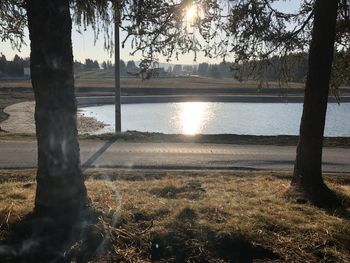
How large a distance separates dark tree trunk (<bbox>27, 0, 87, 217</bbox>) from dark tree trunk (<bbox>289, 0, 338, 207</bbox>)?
3.67 m

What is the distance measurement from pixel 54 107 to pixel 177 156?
32.1 feet

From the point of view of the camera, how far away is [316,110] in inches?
292

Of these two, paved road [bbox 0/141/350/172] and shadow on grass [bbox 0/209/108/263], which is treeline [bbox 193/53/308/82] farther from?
shadow on grass [bbox 0/209/108/263]

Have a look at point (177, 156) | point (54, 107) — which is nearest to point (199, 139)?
point (177, 156)

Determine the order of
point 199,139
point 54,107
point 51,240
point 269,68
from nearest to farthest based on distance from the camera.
→ 1. point 51,240
2. point 54,107
3. point 269,68
4. point 199,139

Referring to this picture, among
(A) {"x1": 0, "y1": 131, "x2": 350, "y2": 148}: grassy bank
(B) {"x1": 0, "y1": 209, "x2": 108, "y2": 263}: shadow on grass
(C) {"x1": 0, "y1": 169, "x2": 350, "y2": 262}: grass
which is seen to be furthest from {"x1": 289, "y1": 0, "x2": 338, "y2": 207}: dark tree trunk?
(A) {"x1": 0, "y1": 131, "x2": 350, "y2": 148}: grassy bank

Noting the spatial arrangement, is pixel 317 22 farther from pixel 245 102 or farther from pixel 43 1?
pixel 245 102

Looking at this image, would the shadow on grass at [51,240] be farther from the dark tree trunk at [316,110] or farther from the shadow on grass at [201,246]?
the dark tree trunk at [316,110]

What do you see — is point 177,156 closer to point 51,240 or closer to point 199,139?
point 199,139

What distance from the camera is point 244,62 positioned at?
930 cm

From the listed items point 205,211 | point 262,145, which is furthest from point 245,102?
point 205,211

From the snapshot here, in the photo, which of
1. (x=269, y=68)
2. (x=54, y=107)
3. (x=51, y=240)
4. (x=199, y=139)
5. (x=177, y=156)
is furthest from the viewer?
(x=199, y=139)

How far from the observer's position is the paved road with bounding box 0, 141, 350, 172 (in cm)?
1316

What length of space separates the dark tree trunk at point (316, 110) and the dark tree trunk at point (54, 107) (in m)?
3.67
